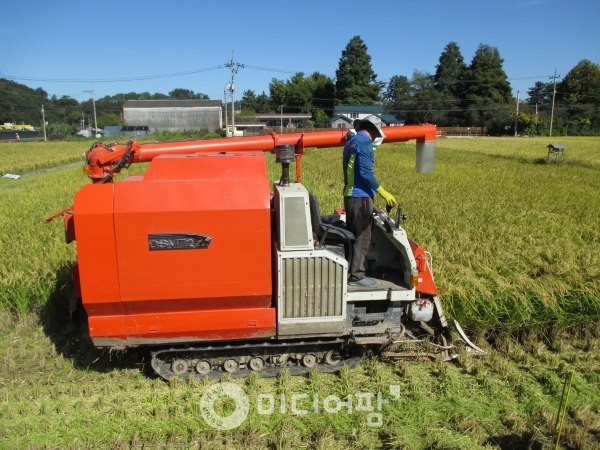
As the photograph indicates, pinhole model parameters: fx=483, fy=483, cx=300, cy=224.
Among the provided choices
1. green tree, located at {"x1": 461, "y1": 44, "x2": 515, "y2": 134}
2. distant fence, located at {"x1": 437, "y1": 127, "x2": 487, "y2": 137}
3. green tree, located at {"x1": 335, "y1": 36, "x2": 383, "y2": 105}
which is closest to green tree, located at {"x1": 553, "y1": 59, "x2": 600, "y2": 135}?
green tree, located at {"x1": 461, "y1": 44, "x2": 515, "y2": 134}

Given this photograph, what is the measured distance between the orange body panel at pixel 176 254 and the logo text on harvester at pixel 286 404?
0.56 meters

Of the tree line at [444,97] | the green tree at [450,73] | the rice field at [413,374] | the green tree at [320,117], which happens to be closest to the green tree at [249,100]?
the tree line at [444,97]

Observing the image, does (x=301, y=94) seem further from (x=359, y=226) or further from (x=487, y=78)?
(x=359, y=226)

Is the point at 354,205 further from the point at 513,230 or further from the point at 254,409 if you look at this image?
the point at 513,230

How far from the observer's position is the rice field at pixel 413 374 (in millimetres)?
4004

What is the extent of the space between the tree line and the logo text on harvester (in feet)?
227

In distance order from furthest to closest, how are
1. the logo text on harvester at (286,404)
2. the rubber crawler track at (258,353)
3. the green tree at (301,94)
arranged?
the green tree at (301,94)
the rubber crawler track at (258,353)
the logo text on harvester at (286,404)

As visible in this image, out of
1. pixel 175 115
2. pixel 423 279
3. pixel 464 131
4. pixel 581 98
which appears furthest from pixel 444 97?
pixel 423 279

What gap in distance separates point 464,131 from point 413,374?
222 feet

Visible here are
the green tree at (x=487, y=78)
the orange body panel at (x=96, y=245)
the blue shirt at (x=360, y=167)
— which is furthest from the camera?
the green tree at (x=487, y=78)

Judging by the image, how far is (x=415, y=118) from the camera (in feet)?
251

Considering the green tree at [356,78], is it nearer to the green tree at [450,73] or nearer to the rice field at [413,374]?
the green tree at [450,73]

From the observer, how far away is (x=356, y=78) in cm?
9019

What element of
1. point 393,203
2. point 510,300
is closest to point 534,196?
point 510,300
